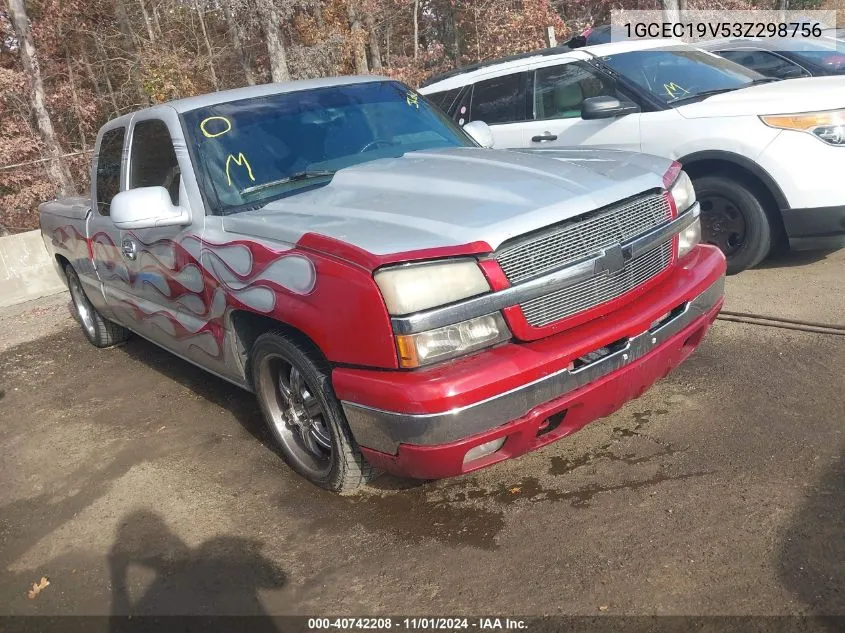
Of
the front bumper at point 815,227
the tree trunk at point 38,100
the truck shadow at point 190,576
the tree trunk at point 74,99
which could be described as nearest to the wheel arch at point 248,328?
the truck shadow at point 190,576

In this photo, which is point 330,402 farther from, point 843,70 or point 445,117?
point 843,70

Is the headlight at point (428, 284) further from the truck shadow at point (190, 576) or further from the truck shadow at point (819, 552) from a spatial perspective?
the truck shadow at point (819, 552)

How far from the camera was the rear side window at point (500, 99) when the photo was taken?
22.7ft

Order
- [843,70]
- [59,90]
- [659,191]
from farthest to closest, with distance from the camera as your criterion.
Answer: [59,90]
[843,70]
[659,191]

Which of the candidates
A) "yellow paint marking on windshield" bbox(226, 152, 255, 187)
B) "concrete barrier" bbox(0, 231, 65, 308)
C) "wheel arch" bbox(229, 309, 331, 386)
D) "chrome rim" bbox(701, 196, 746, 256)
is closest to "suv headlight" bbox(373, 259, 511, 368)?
"wheel arch" bbox(229, 309, 331, 386)

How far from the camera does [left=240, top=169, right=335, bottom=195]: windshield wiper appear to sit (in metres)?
3.79

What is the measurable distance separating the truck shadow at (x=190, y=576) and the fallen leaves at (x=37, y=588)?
0.27 m

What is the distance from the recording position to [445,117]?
15.9 feet

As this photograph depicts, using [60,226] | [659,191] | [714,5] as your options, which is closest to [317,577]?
[659,191]

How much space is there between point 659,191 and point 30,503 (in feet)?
11.9

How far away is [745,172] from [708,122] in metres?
0.48

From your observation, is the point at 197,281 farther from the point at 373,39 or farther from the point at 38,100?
the point at 373,39

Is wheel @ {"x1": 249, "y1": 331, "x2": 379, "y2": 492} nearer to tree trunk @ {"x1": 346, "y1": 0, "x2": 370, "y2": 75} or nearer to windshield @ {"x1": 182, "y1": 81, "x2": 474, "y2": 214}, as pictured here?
windshield @ {"x1": 182, "y1": 81, "x2": 474, "y2": 214}

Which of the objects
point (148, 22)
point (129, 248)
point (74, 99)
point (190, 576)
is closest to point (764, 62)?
point (129, 248)
